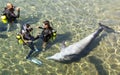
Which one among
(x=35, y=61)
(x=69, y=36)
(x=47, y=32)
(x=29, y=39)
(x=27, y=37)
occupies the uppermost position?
(x=47, y=32)

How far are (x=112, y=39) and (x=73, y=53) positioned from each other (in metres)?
3.68

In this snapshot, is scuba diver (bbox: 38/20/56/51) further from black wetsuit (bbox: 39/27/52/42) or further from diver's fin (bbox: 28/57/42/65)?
diver's fin (bbox: 28/57/42/65)

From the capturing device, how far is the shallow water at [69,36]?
12711 mm

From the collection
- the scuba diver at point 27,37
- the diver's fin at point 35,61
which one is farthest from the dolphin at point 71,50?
the scuba diver at point 27,37

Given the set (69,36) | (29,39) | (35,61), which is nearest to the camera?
(35,61)

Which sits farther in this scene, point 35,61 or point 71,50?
point 71,50

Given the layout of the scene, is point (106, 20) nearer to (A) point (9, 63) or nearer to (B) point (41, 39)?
(B) point (41, 39)

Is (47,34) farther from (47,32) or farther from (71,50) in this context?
(71,50)

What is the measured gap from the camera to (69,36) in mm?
15664

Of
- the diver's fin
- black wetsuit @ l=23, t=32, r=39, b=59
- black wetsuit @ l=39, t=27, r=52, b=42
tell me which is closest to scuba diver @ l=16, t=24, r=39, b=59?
black wetsuit @ l=23, t=32, r=39, b=59

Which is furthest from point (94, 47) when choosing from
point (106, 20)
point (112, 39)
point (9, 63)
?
point (9, 63)

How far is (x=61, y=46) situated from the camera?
46.3 feet

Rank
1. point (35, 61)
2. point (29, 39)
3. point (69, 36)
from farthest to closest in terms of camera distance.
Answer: point (69, 36)
point (29, 39)
point (35, 61)

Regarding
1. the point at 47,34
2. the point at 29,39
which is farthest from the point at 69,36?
the point at 29,39
